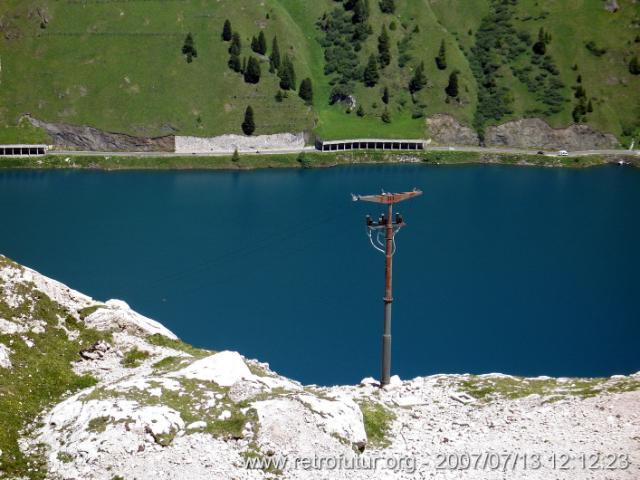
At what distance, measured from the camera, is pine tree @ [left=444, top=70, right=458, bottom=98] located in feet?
626

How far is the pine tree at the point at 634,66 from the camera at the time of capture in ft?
643

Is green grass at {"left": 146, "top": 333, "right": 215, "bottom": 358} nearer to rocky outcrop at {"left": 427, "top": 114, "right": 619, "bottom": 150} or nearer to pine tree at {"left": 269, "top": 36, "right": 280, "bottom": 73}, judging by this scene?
pine tree at {"left": 269, "top": 36, "right": 280, "bottom": 73}

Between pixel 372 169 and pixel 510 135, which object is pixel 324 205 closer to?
pixel 372 169

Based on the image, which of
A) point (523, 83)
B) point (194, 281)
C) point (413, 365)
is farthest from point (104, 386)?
point (523, 83)

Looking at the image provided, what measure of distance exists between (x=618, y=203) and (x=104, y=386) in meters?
119

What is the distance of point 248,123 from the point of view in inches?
6890

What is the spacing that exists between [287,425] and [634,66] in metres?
184

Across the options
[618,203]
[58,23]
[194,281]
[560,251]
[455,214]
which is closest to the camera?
[194,281]

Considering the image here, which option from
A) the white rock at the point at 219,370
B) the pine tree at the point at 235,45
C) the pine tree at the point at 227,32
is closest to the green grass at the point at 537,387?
the white rock at the point at 219,370

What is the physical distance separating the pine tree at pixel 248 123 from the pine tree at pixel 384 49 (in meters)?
36.5

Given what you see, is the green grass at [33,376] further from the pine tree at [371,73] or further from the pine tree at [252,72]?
the pine tree at [371,73]

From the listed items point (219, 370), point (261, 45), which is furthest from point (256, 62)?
point (219, 370)

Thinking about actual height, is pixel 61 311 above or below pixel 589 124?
below

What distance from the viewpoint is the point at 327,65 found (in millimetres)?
197625
